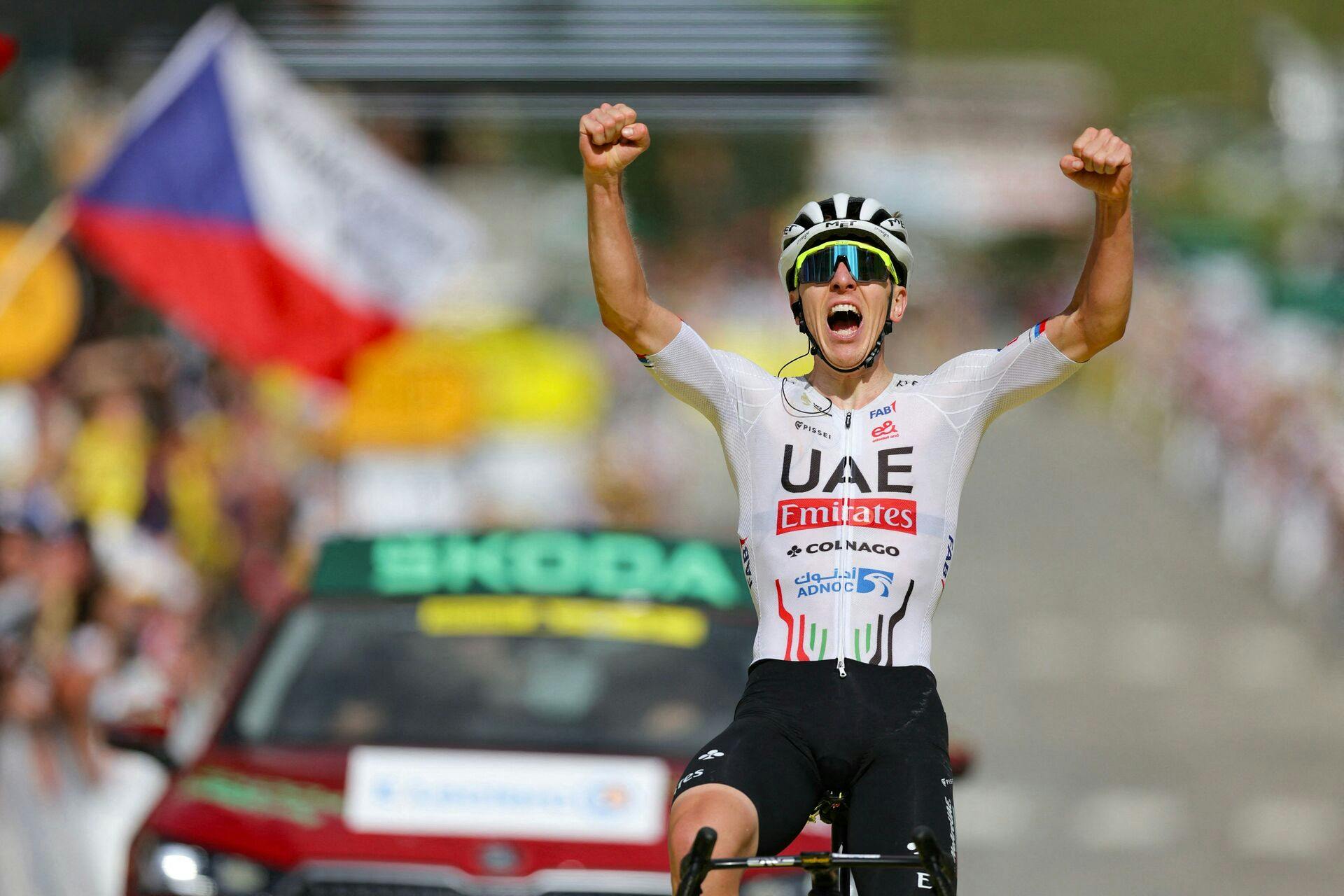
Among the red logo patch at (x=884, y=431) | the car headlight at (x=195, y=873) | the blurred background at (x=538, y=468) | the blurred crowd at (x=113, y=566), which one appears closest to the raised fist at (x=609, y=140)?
the red logo patch at (x=884, y=431)

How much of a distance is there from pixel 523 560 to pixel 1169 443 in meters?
23.2

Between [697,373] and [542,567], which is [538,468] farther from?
[697,373]

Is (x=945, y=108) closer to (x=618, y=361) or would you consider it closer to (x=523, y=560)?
(x=618, y=361)

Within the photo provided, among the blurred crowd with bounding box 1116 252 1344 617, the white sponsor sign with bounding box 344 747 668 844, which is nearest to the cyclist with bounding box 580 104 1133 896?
the white sponsor sign with bounding box 344 747 668 844

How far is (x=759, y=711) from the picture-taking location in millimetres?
3912

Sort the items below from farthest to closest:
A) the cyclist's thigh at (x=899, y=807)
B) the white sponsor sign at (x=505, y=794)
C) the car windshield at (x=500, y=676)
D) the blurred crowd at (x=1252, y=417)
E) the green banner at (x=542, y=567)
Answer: the blurred crowd at (x=1252, y=417), the green banner at (x=542, y=567), the car windshield at (x=500, y=676), the white sponsor sign at (x=505, y=794), the cyclist's thigh at (x=899, y=807)

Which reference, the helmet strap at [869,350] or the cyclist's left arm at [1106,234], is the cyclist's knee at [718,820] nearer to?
the helmet strap at [869,350]

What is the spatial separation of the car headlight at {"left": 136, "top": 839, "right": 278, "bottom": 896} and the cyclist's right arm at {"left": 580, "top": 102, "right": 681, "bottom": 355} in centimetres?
214

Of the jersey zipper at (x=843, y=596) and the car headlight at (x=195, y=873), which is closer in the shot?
the jersey zipper at (x=843, y=596)

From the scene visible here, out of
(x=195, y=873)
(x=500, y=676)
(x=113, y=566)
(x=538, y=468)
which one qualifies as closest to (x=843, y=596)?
(x=195, y=873)

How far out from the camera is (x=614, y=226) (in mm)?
4004

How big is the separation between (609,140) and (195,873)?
253cm

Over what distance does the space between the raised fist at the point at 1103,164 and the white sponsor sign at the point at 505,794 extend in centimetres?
231

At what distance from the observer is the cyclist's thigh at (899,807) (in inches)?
145
